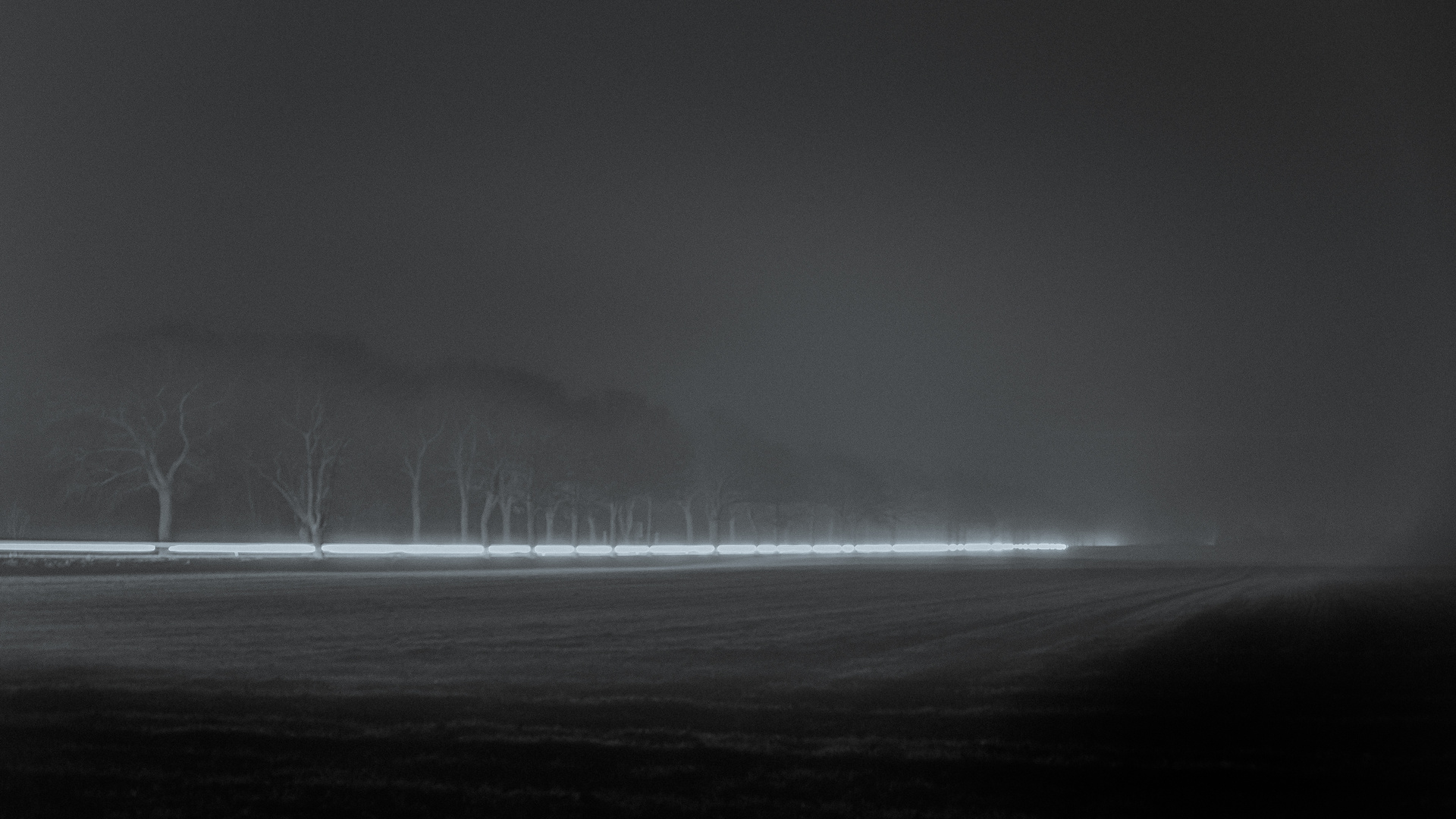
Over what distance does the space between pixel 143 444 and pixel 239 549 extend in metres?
6.64

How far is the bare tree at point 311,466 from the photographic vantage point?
201 ft

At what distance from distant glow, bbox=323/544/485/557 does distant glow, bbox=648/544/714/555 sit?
1827 centimetres

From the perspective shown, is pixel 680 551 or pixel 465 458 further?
pixel 680 551

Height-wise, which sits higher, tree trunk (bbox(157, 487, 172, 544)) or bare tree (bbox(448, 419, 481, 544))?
bare tree (bbox(448, 419, 481, 544))

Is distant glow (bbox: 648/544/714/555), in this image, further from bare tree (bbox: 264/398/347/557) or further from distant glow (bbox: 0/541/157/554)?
distant glow (bbox: 0/541/157/554)

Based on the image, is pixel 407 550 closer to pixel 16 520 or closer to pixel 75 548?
pixel 75 548

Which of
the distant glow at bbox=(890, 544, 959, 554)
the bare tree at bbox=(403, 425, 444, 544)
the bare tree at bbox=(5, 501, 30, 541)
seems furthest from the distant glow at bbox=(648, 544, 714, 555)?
the bare tree at bbox=(5, 501, 30, 541)

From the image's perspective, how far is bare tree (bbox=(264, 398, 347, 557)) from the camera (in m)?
61.2

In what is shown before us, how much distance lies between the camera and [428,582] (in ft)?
125

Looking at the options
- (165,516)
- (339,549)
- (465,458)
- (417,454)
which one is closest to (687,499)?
(465,458)

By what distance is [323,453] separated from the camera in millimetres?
63219

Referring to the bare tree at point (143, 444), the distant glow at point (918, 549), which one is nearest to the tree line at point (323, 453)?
the bare tree at point (143, 444)

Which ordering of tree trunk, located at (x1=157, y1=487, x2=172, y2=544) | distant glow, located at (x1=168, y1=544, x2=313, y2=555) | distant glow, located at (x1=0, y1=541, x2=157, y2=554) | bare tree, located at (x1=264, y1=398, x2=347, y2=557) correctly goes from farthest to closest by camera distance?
bare tree, located at (x1=264, y1=398, x2=347, y2=557) → tree trunk, located at (x1=157, y1=487, x2=172, y2=544) → distant glow, located at (x1=168, y1=544, x2=313, y2=555) → distant glow, located at (x1=0, y1=541, x2=157, y2=554)

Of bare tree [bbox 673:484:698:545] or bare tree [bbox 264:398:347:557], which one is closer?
bare tree [bbox 264:398:347:557]
